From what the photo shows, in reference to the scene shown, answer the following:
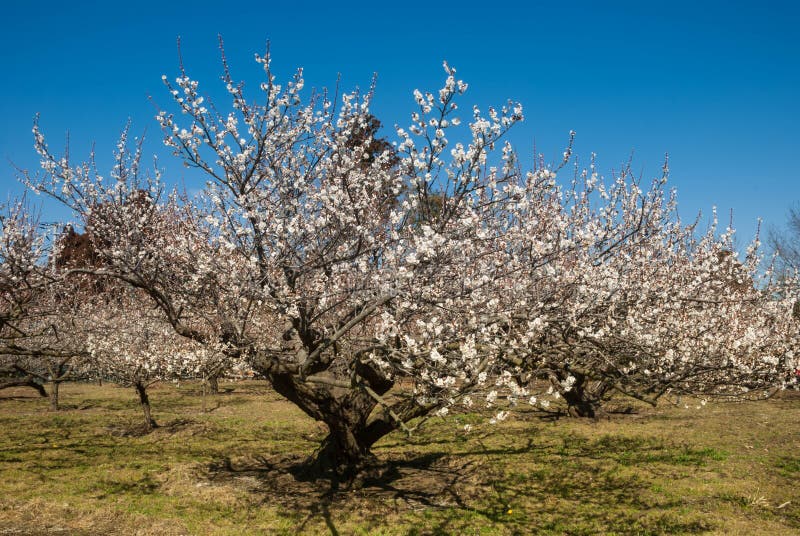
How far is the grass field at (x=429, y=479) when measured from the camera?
8344 millimetres

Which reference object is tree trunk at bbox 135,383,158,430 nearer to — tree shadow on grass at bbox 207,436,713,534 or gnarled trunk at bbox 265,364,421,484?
tree shadow on grass at bbox 207,436,713,534

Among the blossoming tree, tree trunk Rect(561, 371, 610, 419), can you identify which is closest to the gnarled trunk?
the blossoming tree

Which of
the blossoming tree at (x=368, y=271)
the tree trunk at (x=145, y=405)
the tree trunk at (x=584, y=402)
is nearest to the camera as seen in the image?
the blossoming tree at (x=368, y=271)

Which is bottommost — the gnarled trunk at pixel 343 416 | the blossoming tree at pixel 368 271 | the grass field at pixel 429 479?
the grass field at pixel 429 479

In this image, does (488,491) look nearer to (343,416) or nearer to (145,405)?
(343,416)

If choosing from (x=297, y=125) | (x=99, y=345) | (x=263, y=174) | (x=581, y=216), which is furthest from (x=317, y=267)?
(x=99, y=345)

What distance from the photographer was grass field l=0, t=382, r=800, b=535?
328 inches

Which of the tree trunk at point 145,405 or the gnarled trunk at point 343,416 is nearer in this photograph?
the gnarled trunk at point 343,416

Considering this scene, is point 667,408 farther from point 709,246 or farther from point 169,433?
point 169,433

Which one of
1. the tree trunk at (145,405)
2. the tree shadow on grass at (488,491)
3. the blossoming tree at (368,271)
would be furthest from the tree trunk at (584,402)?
the tree trunk at (145,405)

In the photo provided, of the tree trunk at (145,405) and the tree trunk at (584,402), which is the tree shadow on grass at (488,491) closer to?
the tree trunk at (584,402)

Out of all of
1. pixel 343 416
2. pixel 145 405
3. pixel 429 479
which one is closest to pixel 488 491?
pixel 429 479

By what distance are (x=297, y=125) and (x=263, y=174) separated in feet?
3.52

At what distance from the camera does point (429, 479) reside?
34.4ft
